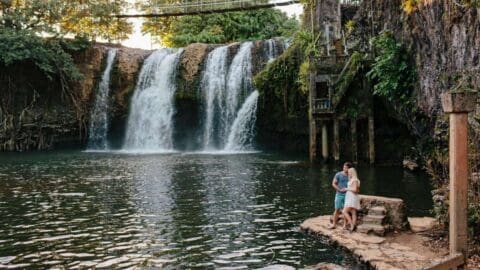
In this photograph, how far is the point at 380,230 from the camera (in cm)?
1172

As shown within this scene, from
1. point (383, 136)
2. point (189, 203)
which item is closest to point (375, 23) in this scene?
point (383, 136)

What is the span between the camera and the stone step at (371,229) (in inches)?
461

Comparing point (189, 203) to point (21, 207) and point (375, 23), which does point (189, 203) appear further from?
point (375, 23)

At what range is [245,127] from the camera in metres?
35.7

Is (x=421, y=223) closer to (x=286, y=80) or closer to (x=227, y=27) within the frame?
(x=286, y=80)

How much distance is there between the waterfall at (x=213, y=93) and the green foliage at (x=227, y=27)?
404 inches

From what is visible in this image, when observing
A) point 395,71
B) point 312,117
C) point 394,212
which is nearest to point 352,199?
point 394,212

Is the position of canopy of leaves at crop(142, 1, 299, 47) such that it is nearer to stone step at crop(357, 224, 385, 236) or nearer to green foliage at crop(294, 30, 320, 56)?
green foliage at crop(294, 30, 320, 56)

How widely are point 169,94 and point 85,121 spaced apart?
22.4ft

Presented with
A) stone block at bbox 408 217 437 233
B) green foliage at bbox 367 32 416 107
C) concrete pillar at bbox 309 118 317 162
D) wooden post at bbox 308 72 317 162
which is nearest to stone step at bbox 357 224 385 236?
stone block at bbox 408 217 437 233

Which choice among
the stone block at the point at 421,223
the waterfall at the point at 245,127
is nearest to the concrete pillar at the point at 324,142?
the waterfall at the point at 245,127

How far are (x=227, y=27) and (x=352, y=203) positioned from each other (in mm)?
39396

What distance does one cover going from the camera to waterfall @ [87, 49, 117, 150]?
40406mm

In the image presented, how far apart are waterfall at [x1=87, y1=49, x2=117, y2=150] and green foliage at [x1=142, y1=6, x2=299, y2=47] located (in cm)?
1017
